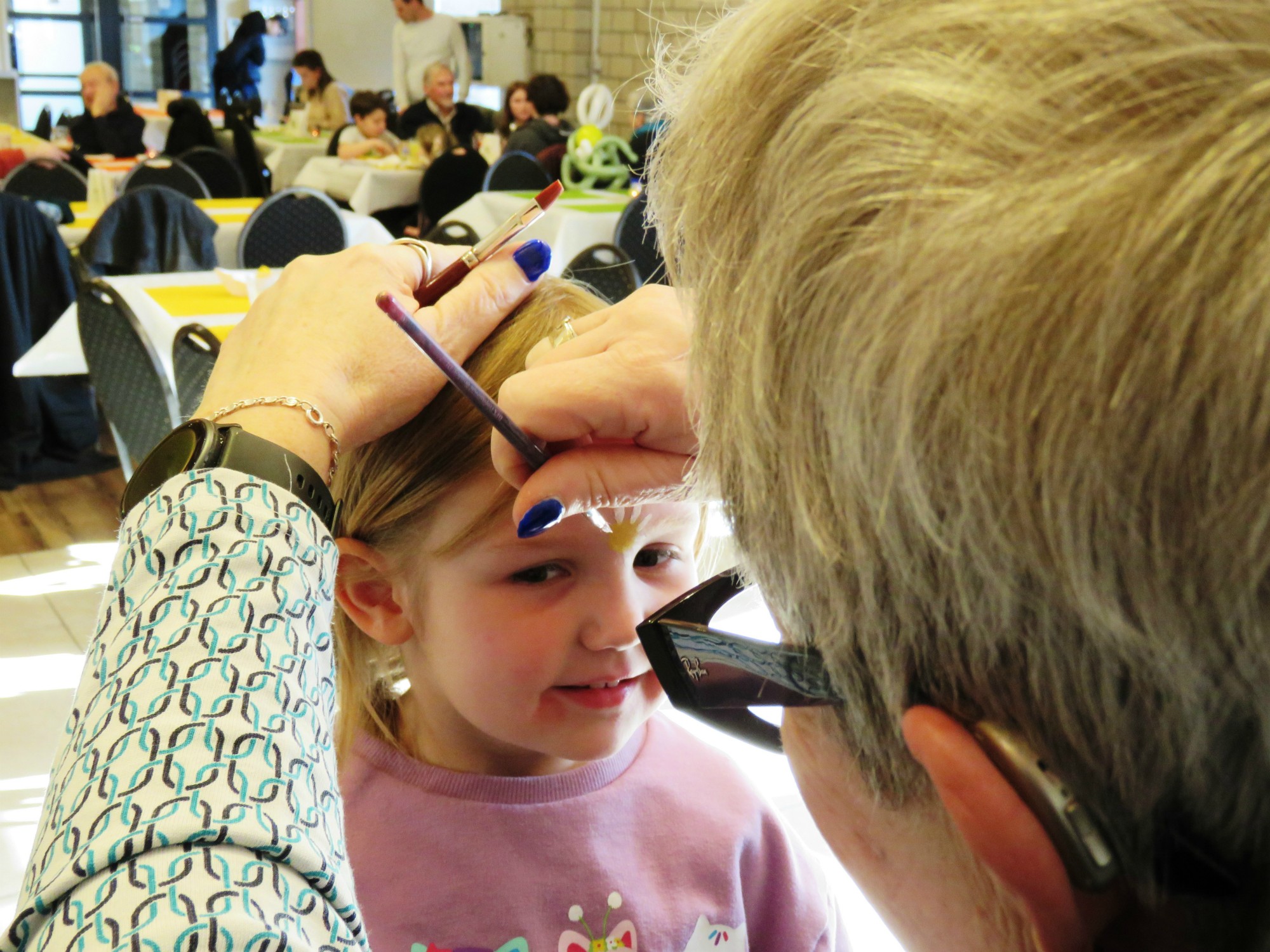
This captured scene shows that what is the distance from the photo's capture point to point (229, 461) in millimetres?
740

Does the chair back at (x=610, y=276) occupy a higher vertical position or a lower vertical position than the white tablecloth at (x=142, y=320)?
higher

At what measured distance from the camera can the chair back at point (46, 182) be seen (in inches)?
208

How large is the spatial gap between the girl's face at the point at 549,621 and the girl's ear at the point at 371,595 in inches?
2.0

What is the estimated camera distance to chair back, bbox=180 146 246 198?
20.5 ft

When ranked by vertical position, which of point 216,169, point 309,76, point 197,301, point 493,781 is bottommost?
point 493,781

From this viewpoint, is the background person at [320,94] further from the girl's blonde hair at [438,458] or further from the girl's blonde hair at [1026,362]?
the girl's blonde hair at [1026,362]

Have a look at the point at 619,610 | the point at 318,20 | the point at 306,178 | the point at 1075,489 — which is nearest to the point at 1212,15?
the point at 1075,489

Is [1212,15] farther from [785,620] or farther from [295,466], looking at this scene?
[295,466]

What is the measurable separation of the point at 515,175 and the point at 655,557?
537cm

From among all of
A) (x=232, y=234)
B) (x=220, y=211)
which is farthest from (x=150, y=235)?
(x=220, y=211)

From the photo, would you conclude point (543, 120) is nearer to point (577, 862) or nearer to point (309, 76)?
point (309, 76)

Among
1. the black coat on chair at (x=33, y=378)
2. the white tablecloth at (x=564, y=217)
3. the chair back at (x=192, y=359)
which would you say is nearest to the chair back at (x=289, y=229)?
the white tablecloth at (x=564, y=217)

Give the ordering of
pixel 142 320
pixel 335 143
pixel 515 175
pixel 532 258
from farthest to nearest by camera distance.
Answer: pixel 335 143 < pixel 515 175 < pixel 142 320 < pixel 532 258

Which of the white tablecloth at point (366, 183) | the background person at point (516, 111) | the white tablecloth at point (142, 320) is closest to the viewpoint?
the white tablecloth at point (142, 320)
